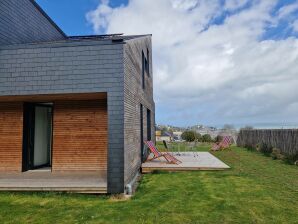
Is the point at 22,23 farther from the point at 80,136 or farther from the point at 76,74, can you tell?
the point at 80,136

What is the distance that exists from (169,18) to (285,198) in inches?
A: 356

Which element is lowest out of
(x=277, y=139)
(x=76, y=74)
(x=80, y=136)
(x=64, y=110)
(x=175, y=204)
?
(x=175, y=204)

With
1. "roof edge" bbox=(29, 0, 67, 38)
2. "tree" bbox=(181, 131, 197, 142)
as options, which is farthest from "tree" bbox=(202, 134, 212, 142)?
"roof edge" bbox=(29, 0, 67, 38)

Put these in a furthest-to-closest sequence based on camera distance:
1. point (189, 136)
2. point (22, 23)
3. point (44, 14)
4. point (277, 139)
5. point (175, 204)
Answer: point (189, 136) → point (277, 139) → point (44, 14) → point (22, 23) → point (175, 204)

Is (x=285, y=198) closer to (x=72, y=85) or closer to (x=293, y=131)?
(x=72, y=85)

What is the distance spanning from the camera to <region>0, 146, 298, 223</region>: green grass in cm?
480

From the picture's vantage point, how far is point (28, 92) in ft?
22.7

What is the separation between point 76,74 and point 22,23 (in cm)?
400

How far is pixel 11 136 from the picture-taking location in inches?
336

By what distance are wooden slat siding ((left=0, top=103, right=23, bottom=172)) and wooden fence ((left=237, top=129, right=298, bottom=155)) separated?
10725 mm

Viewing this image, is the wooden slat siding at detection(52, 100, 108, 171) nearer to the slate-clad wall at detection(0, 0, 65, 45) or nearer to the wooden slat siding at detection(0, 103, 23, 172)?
the wooden slat siding at detection(0, 103, 23, 172)

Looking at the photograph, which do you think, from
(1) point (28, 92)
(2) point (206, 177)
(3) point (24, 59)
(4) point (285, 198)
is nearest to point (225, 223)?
(4) point (285, 198)

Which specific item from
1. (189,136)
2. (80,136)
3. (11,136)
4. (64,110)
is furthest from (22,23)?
(189,136)

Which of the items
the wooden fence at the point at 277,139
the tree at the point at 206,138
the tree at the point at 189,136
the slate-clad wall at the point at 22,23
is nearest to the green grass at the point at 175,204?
the slate-clad wall at the point at 22,23
